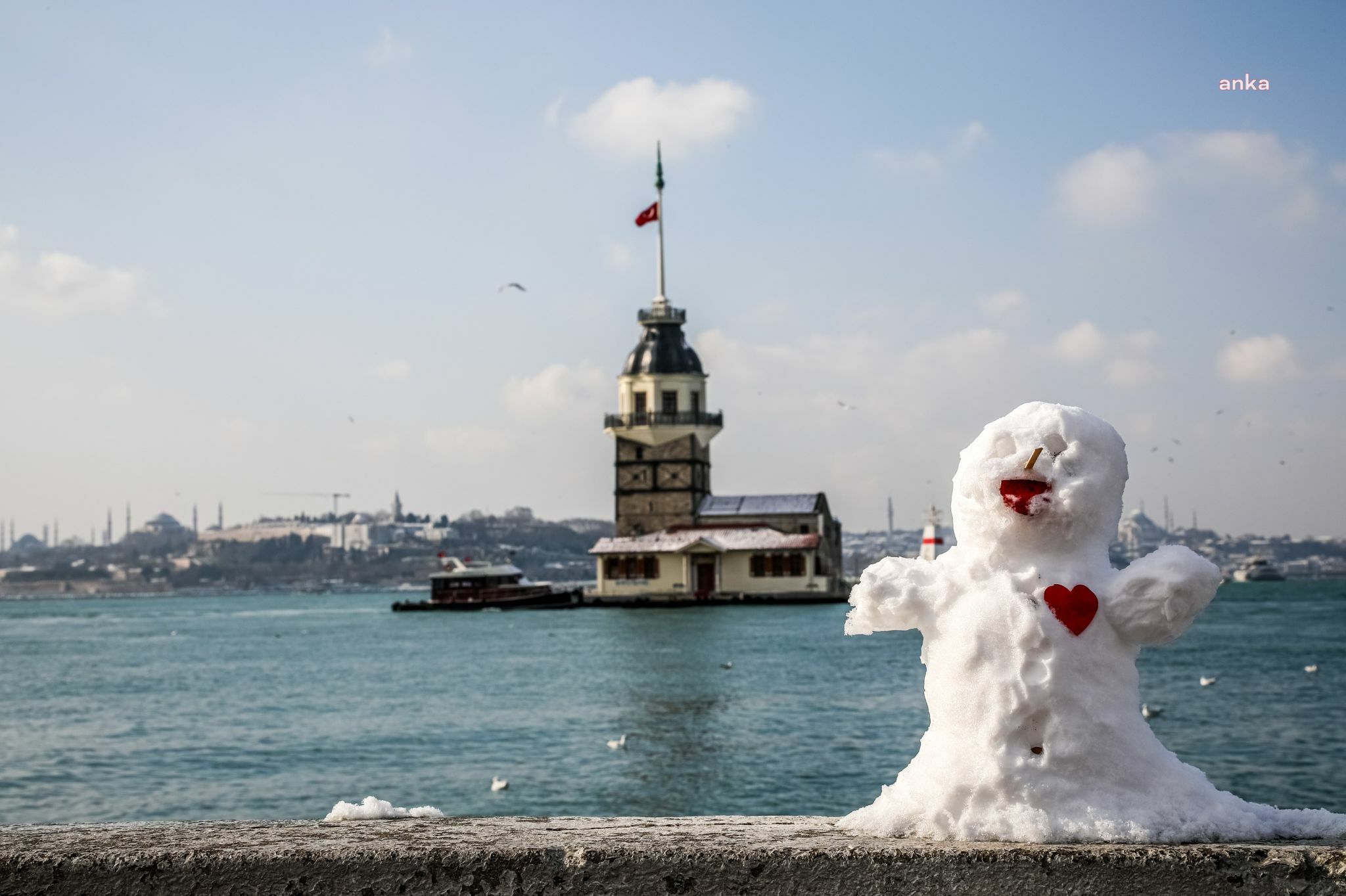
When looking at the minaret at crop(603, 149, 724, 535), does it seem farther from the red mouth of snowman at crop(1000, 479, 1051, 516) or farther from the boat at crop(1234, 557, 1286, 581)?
the boat at crop(1234, 557, 1286, 581)

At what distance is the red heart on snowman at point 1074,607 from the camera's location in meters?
3.00

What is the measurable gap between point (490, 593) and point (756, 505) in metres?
12.0

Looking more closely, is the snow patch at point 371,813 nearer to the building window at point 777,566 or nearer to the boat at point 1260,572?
the building window at point 777,566

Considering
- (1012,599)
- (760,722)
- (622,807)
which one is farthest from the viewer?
(760,722)

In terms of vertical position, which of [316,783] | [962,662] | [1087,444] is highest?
[1087,444]

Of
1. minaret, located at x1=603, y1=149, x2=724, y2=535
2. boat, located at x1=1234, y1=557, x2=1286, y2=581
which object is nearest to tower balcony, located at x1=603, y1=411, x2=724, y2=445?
minaret, located at x1=603, y1=149, x2=724, y2=535

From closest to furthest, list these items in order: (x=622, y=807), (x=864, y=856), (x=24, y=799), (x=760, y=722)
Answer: (x=864, y=856)
(x=622, y=807)
(x=24, y=799)
(x=760, y=722)

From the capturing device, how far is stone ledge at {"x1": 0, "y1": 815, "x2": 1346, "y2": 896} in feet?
7.88

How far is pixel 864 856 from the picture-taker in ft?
7.97

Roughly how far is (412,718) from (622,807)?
28.9 ft

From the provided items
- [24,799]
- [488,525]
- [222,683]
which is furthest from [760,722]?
[488,525]

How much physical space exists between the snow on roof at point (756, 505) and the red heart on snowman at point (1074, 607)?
58.6m

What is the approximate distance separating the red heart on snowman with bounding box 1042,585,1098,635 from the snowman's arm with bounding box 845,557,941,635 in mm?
244

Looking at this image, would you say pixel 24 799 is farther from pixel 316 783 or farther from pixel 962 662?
pixel 962 662
